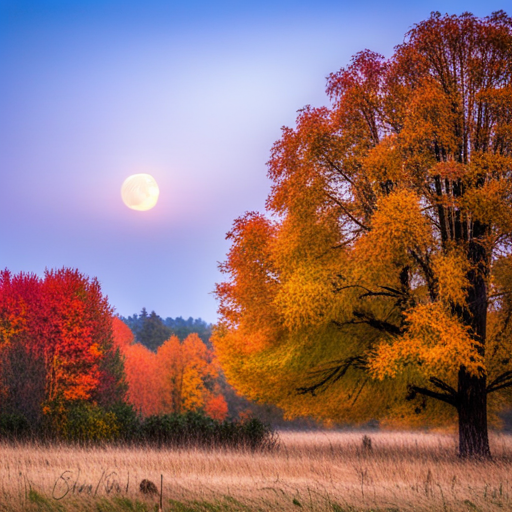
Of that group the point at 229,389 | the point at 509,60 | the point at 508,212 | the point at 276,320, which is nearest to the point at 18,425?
the point at 276,320

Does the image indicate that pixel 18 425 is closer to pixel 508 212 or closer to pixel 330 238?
pixel 330 238

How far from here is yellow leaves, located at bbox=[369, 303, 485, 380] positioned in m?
13.0

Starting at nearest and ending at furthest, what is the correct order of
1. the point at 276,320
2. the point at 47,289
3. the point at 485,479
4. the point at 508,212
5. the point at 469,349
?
the point at 485,479 < the point at 469,349 < the point at 508,212 < the point at 276,320 < the point at 47,289

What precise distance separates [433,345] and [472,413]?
331cm

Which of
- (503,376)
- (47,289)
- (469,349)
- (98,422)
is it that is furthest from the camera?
(47,289)

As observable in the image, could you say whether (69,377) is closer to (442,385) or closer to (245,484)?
(442,385)

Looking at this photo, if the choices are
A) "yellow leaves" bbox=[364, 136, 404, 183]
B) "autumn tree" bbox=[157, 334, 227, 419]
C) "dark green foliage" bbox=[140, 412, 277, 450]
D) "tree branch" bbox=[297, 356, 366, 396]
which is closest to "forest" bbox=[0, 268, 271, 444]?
"dark green foliage" bbox=[140, 412, 277, 450]

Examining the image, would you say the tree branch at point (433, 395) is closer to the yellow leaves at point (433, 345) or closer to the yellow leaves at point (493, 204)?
the yellow leaves at point (433, 345)

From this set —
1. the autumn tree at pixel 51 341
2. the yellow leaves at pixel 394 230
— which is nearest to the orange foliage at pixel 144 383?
the autumn tree at pixel 51 341

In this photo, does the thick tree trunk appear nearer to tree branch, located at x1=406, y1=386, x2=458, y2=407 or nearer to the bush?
tree branch, located at x1=406, y1=386, x2=458, y2=407

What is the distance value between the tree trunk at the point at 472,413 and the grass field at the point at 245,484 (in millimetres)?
1006

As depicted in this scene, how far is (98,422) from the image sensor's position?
18.2 m

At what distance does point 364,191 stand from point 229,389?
56.9 m

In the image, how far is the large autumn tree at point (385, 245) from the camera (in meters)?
14.8
